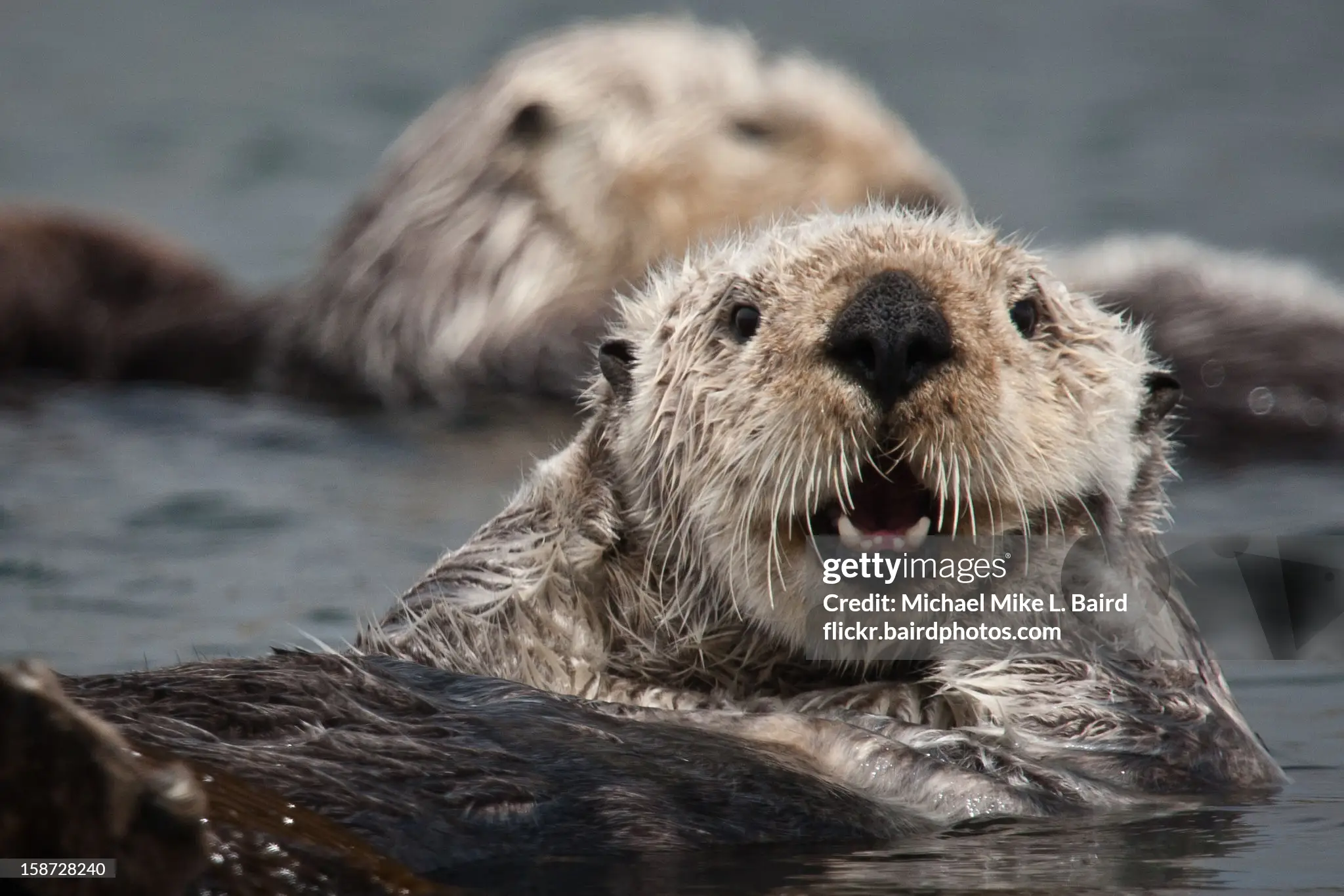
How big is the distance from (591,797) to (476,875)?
0.27 metres

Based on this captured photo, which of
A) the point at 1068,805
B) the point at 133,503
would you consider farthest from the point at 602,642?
the point at 133,503

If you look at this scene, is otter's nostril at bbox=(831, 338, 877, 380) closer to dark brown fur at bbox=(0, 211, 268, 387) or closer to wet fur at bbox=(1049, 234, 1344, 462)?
wet fur at bbox=(1049, 234, 1344, 462)

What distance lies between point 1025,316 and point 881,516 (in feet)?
1.88

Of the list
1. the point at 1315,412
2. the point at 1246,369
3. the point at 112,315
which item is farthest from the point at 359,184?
the point at 1315,412

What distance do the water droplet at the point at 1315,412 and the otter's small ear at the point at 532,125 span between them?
316 centimetres

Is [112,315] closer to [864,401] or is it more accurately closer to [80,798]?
[864,401]

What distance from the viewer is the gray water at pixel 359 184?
387cm

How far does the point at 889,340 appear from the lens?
369 cm

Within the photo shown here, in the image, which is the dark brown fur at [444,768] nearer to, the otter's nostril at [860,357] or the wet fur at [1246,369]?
the otter's nostril at [860,357]

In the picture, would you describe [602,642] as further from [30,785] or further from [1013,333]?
[30,785]

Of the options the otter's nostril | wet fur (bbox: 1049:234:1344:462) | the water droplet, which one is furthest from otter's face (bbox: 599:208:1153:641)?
the water droplet

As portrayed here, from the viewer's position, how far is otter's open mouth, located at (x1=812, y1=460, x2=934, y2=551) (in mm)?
3857

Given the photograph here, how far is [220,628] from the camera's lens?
21.1 ft

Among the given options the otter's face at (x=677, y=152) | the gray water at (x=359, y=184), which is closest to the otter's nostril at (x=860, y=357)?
the gray water at (x=359, y=184)
